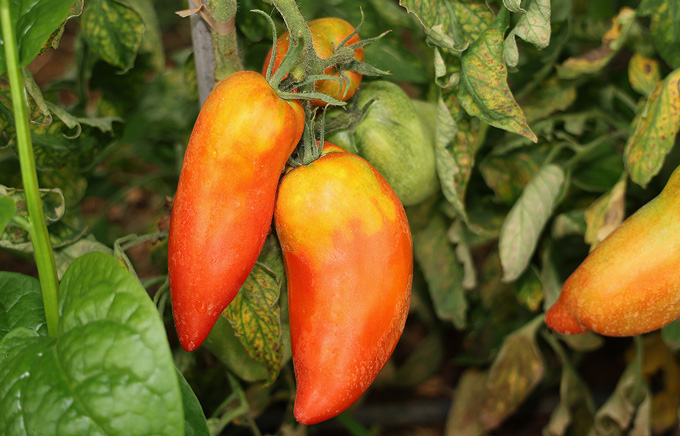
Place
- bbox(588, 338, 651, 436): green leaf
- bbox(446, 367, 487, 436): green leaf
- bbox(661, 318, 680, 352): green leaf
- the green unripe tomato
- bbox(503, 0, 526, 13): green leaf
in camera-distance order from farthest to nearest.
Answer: bbox(446, 367, 487, 436): green leaf < bbox(588, 338, 651, 436): green leaf < bbox(661, 318, 680, 352): green leaf < the green unripe tomato < bbox(503, 0, 526, 13): green leaf

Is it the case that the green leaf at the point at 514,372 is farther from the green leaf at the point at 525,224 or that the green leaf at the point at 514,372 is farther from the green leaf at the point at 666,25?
the green leaf at the point at 666,25

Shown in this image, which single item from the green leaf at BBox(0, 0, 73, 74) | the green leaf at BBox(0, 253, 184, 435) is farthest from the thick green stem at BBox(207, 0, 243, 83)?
the green leaf at BBox(0, 253, 184, 435)

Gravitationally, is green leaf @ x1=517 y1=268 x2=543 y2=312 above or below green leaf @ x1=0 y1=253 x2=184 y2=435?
below

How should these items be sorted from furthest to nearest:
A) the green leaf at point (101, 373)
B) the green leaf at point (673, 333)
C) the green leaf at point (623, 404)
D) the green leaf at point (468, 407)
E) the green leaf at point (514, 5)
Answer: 1. the green leaf at point (468, 407)
2. the green leaf at point (623, 404)
3. the green leaf at point (673, 333)
4. the green leaf at point (514, 5)
5. the green leaf at point (101, 373)

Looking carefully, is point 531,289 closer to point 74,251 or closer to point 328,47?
point 328,47

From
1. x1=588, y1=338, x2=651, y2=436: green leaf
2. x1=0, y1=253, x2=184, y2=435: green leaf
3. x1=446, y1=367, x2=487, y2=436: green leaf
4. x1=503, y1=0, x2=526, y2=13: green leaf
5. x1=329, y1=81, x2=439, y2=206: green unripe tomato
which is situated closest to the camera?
x1=0, y1=253, x2=184, y2=435: green leaf

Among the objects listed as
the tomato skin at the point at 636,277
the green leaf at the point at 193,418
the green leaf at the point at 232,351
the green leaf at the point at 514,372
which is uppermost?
the tomato skin at the point at 636,277

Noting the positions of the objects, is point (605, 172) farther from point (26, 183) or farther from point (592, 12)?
point (26, 183)

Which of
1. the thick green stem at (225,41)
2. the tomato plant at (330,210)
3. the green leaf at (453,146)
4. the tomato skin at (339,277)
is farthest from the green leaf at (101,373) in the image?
the green leaf at (453,146)

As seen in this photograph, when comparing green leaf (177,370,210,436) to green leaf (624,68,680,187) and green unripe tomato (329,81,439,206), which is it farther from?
green leaf (624,68,680,187)
